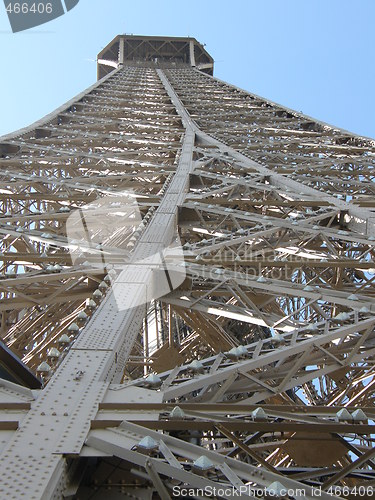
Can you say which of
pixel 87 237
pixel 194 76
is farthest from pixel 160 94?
pixel 87 237

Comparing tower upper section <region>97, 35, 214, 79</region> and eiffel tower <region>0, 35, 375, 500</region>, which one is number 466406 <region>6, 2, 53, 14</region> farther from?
tower upper section <region>97, 35, 214, 79</region>

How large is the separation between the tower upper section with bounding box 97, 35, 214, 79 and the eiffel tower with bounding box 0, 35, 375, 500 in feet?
102

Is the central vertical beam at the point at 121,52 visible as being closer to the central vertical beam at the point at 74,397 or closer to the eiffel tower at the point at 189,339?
the eiffel tower at the point at 189,339

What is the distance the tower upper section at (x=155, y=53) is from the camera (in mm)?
48156

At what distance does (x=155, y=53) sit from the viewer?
49.4 metres

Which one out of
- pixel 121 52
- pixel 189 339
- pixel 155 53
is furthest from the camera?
pixel 155 53

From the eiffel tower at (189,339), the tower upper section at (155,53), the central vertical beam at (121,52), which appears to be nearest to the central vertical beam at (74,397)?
the eiffel tower at (189,339)

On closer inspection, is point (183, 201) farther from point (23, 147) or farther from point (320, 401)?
point (23, 147)

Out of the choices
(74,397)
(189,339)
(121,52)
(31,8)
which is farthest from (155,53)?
(74,397)

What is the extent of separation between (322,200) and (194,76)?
33082 mm

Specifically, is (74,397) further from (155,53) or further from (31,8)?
(155,53)

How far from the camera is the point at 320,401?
13211 millimetres

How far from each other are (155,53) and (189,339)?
40112 millimetres

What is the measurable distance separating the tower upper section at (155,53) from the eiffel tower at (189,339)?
3123cm
